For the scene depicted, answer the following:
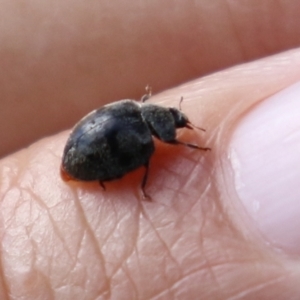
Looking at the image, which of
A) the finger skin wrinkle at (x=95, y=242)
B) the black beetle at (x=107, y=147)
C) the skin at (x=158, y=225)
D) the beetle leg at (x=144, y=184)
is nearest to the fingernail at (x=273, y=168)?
the skin at (x=158, y=225)

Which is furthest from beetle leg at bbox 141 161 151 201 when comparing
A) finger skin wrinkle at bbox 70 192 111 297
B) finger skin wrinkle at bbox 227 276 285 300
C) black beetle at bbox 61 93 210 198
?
finger skin wrinkle at bbox 227 276 285 300

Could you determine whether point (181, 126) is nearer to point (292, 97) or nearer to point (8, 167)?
point (292, 97)

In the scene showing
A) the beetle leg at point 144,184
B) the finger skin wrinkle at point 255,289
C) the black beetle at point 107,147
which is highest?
the black beetle at point 107,147

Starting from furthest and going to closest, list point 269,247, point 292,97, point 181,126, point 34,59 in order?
1. point 34,59
2. point 181,126
3. point 292,97
4. point 269,247

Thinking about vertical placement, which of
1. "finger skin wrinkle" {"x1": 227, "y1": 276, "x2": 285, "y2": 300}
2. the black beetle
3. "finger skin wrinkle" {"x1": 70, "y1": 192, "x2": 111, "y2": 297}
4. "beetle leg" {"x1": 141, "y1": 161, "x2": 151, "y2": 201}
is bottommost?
"finger skin wrinkle" {"x1": 227, "y1": 276, "x2": 285, "y2": 300}

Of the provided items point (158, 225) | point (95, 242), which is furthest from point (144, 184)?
point (95, 242)

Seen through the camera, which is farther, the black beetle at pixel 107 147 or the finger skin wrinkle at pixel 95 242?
the black beetle at pixel 107 147

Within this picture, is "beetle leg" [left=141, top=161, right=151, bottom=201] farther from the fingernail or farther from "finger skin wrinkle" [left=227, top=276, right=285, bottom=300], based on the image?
"finger skin wrinkle" [left=227, top=276, right=285, bottom=300]

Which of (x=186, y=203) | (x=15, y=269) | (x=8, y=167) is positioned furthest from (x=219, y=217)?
(x=8, y=167)

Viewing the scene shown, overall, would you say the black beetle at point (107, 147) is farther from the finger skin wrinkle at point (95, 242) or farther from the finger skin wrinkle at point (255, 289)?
the finger skin wrinkle at point (255, 289)
